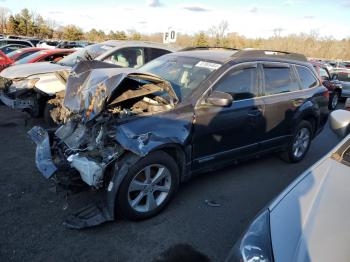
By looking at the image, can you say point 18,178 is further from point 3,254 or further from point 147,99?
point 147,99

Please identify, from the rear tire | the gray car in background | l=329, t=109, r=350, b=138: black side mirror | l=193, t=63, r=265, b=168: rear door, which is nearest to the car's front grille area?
the gray car in background

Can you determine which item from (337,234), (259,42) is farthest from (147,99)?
(259,42)

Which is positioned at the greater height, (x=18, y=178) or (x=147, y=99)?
(x=147, y=99)

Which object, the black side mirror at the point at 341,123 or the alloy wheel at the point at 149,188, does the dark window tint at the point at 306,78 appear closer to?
the black side mirror at the point at 341,123

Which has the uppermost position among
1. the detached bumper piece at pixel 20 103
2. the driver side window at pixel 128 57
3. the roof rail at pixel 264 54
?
the roof rail at pixel 264 54

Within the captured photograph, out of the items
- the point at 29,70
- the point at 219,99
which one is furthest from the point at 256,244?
the point at 29,70

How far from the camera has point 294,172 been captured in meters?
5.38

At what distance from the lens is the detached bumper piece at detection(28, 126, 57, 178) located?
3.28 metres

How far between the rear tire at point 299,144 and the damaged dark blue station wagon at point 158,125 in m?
0.46


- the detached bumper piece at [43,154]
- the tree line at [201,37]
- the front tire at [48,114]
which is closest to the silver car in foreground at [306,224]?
the detached bumper piece at [43,154]

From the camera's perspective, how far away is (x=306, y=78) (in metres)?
5.56

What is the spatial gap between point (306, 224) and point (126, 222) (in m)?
2.13

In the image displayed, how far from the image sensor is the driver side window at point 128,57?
7705 mm

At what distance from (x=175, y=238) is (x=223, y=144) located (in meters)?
1.43
